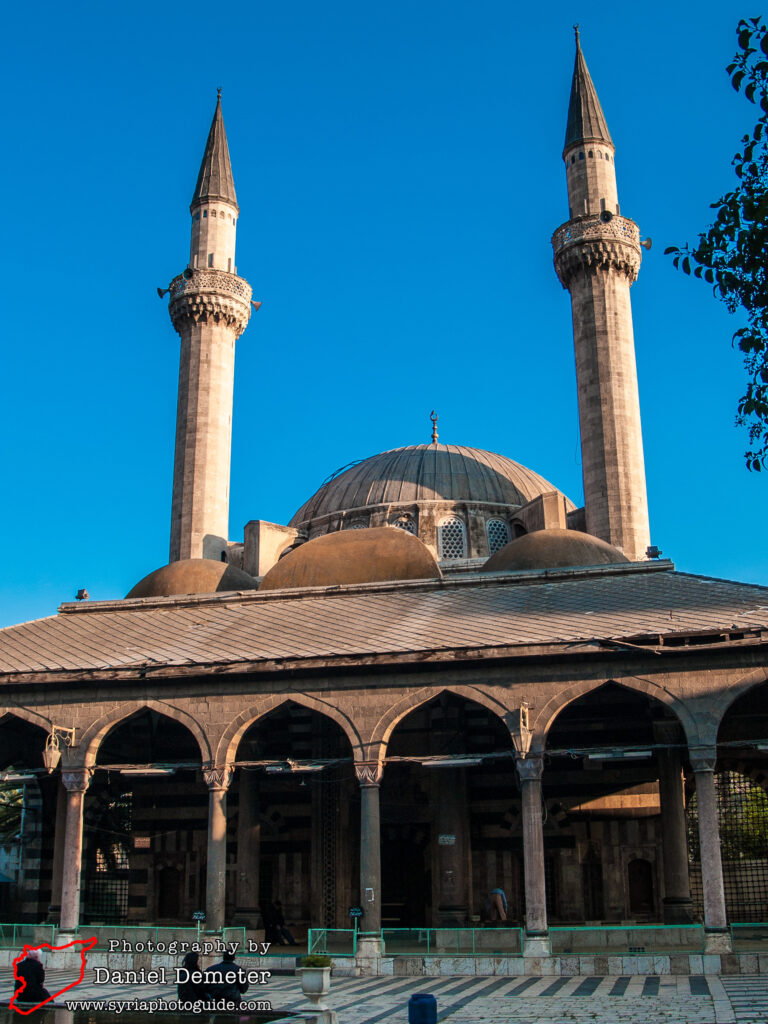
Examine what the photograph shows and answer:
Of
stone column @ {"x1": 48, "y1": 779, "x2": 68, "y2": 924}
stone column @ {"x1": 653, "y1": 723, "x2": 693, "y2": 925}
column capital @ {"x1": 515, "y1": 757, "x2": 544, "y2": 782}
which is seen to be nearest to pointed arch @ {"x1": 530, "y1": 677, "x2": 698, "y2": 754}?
column capital @ {"x1": 515, "y1": 757, "x2": 544, "y2": 782}

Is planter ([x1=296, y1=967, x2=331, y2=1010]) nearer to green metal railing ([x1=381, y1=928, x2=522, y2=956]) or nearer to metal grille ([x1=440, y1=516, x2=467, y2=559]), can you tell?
green metal railing ([x1=381, y1=928, x2=522, y2=956])

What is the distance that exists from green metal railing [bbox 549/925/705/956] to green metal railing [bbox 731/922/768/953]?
3.43 ft

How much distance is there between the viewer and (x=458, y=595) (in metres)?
22.7

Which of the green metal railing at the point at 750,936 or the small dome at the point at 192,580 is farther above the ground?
the small dome at the point at 192,580

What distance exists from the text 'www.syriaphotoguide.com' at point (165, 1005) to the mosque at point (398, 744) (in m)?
5.05

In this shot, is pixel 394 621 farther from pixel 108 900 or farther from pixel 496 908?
pixel 108 900

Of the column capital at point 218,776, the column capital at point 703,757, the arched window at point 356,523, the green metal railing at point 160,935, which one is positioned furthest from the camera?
the arched window at point 356,523

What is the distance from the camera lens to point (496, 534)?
36.0 meters

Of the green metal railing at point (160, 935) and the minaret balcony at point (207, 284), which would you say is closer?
the green metal railing at point (160, 935)

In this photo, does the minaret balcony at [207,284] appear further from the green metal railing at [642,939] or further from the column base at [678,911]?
the green metal railing at [642,939]

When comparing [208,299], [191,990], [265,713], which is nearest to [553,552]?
[265,713]

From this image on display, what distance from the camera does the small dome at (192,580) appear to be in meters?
29.0

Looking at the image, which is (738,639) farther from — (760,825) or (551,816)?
(760,825)

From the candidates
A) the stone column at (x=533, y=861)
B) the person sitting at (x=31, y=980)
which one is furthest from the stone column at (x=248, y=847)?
the person sitting at (x=31, y=980)
